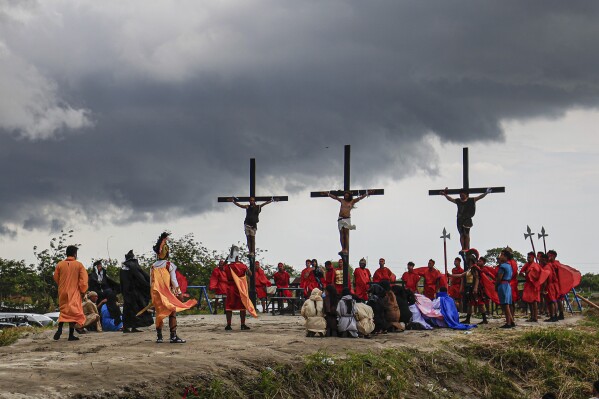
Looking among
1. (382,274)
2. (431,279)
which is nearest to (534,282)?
(431,279)

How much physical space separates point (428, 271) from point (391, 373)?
12353mm

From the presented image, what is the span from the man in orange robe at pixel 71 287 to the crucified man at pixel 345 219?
10.9 metres

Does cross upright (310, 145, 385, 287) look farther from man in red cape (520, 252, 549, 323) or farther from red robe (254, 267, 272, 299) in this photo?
man in red cape (520, 252, 549, 323)

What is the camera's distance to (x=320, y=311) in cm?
1568

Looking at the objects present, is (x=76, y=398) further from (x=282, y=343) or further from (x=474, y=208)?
(x=474, y=208)

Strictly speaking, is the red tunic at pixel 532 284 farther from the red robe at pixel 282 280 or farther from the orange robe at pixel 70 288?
the orange robe at pixel 70 288

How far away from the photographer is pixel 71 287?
15250mm

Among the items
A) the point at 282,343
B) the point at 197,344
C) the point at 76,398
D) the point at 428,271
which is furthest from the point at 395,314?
the point at 76,398

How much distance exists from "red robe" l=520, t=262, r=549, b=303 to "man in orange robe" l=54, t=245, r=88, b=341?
39.2 feet

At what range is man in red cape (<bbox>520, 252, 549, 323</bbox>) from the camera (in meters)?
20.4

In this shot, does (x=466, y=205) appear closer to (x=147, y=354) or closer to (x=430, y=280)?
(x=430, y=280)

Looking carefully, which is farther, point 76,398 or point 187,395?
point 187,395

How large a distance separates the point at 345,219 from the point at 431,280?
136 inches

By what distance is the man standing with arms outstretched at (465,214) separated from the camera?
79.8 feet
